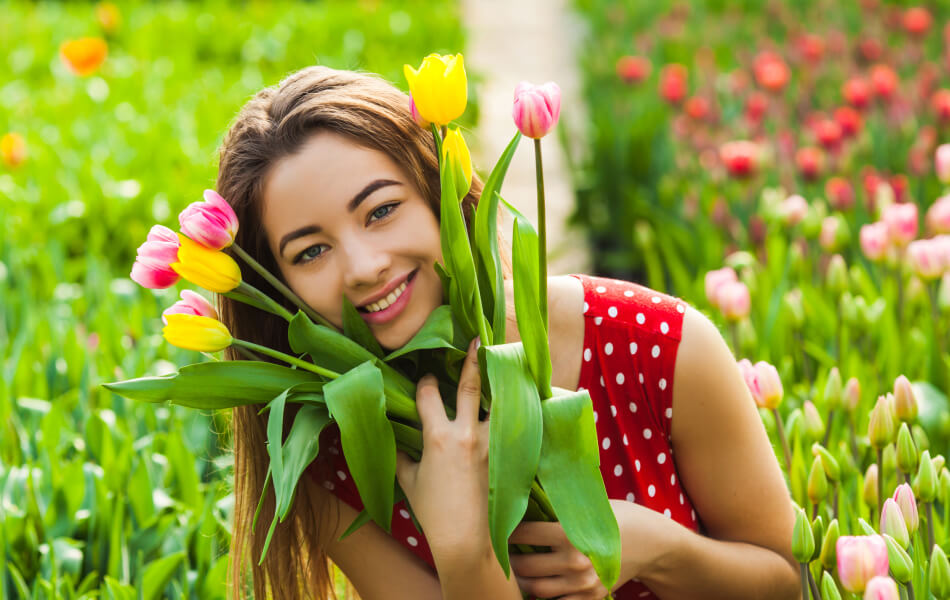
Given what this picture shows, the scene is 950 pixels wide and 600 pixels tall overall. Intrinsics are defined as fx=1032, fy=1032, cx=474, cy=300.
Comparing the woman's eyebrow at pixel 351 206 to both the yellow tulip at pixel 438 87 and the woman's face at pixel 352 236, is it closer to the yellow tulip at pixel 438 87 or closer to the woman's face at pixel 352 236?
the woman's face at pixel 352 236

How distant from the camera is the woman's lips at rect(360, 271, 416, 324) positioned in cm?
111

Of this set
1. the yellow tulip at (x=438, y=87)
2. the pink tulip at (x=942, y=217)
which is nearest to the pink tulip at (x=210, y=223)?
the yellow tulip at (x=438, y=87)

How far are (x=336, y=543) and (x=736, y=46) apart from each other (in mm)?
4345

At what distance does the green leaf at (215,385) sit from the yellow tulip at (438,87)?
310 mm

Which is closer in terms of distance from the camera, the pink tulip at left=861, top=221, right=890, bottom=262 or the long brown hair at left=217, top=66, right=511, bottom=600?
the long brown hair at left=217, top=66, right=511, bottom=600

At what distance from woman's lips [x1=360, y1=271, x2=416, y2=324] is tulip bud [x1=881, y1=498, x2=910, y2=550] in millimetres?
539

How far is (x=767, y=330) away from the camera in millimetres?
2031

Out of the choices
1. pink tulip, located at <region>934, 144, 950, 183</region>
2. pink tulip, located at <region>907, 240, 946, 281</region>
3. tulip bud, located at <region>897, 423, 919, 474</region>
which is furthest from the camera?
pink tulip, located at <region>934, 144, 950, 183</region>

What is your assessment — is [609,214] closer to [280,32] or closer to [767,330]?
[767,330]

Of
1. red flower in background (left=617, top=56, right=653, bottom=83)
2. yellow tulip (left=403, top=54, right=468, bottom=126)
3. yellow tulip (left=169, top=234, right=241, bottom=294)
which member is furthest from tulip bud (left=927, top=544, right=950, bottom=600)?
red flower in background (left=617, top=56, right=653, bottom=83)

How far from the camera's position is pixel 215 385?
3.41 feet

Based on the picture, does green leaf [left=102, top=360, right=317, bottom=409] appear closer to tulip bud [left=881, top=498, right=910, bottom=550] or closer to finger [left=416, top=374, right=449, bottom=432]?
finger [left=416, top=374, right=449, bottom=432]

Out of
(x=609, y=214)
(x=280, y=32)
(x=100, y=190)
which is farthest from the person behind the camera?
(x=280, y=32)

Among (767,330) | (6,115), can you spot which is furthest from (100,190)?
(767,330)
